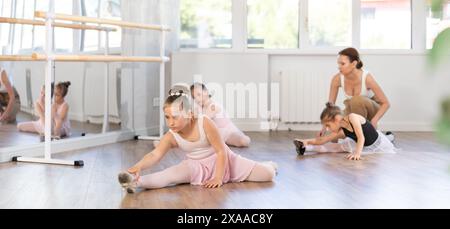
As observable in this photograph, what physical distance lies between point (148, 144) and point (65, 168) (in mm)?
1114

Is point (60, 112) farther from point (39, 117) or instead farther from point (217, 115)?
point (217, 115)

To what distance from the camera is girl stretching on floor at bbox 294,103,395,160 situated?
3.28 metres

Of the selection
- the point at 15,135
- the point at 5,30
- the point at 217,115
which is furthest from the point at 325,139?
the point at 5,30

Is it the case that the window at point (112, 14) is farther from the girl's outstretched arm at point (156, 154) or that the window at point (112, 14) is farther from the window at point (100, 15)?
the girl's outstretched arm at point (156, 154)

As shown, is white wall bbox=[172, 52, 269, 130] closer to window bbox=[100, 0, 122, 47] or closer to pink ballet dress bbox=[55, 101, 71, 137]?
window bbox=[100, 0, 122, 47]

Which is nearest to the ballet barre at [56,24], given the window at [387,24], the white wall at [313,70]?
the white wall at [313,70]

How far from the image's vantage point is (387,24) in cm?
511

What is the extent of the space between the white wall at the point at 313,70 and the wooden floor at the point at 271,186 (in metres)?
1.61

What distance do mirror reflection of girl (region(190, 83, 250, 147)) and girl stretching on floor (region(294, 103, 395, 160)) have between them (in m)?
0.47

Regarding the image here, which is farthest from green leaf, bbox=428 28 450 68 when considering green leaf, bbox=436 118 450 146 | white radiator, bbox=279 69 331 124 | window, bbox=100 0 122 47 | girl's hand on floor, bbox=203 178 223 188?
white radiator, bbox=279 69 331 124

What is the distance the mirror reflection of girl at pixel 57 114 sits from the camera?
3250 mm

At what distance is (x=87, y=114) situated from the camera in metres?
3.68

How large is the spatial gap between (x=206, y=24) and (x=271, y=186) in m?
3.02

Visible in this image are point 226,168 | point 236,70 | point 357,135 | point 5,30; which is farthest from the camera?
point 236,70
